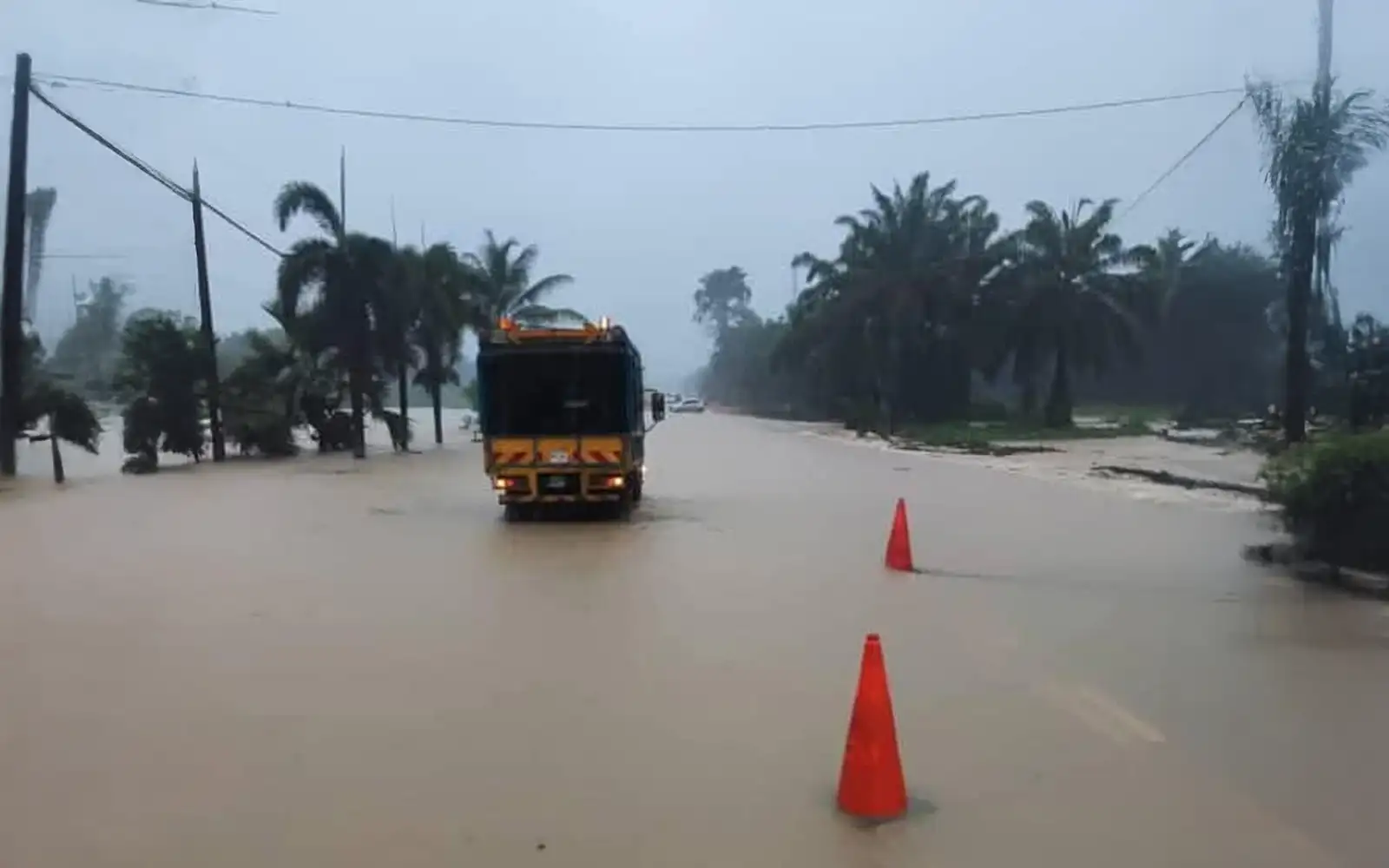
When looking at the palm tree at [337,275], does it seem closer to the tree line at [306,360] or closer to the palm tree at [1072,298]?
the tree line at [306,360]

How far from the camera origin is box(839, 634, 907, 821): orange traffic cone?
237 inches

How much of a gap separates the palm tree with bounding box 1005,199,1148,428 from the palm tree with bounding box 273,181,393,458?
87.4 ft

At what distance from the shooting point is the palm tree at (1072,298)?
54.4m

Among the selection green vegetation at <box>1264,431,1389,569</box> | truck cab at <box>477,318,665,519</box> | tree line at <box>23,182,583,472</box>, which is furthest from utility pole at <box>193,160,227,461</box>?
green vegetation at <box>1264,431,1389,569</box>

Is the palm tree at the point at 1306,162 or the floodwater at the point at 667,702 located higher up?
the palm tree at the point at 1306,162

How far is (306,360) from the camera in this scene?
133ft

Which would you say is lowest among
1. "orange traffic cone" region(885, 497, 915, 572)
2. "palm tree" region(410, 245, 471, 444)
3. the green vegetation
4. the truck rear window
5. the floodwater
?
the floodwater

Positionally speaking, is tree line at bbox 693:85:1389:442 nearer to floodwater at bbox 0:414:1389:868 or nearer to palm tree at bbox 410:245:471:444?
palm tree at bbox 410:245:471:444

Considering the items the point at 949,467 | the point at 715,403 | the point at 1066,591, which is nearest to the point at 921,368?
the point at 949,467

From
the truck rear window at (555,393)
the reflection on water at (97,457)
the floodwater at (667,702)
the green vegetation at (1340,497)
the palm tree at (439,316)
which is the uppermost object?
the palm tree at (439,316)

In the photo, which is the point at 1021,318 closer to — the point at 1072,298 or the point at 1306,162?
the point at 1072,298

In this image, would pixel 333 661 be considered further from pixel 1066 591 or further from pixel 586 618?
pixel 1066 591

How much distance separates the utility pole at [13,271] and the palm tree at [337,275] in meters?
11.3

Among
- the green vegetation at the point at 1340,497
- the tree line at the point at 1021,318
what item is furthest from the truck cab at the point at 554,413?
the tree line at the point at 1021,318
